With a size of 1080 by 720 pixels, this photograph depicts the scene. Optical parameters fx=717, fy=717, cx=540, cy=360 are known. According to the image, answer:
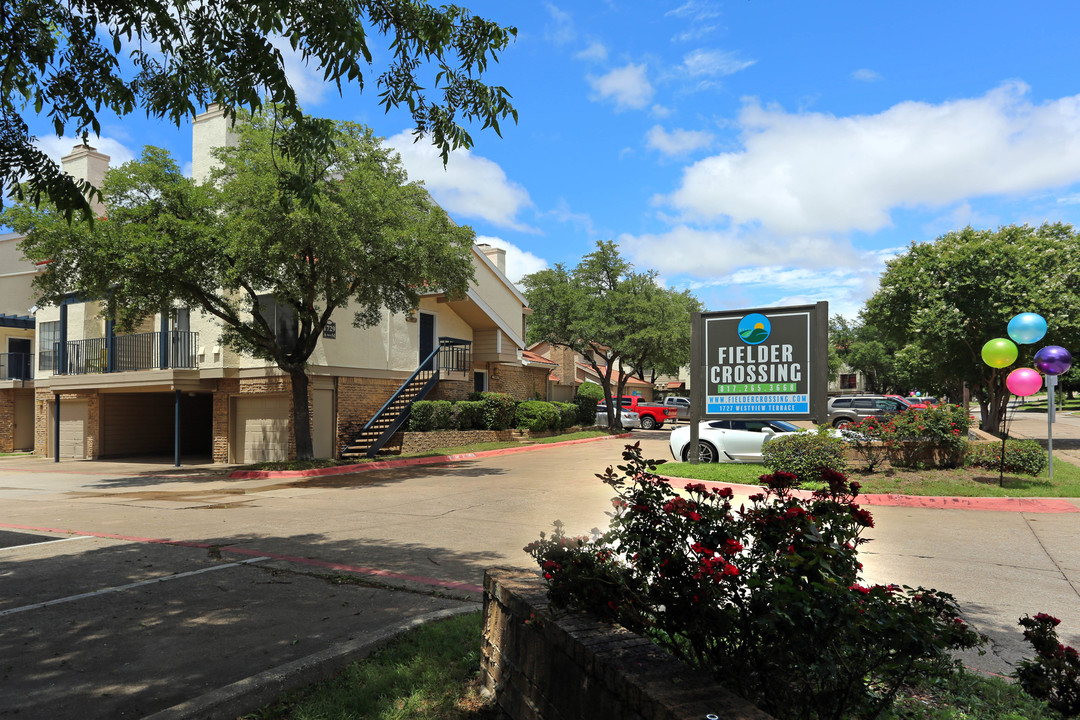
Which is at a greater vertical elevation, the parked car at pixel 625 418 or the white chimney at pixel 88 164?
the white chimney at pixel 88 164

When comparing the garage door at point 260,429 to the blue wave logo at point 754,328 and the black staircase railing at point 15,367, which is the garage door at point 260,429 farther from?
the blue wave logo at point 754,328

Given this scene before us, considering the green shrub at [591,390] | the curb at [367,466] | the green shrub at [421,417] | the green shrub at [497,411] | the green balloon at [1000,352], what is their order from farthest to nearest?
1. the green shrub at [591,390]
2. the green shrub at [497,411]
3. the green shrub at [421,417]
4. the curb at [367,466]
5. the green balloon at [1000,352]

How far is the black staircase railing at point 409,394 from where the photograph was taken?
22984mm

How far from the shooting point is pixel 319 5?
650 centimetres

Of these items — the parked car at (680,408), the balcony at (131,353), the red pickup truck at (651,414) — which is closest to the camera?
the balcony at (131,353)

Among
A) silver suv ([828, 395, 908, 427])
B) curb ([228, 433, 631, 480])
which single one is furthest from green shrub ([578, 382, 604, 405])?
curb ([228, 433, 631, 480])

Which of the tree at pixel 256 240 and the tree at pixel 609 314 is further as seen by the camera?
the tree at pixel 609 314

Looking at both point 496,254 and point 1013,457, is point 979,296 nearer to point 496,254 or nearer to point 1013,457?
point 1013,457

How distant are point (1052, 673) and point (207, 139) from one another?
25.1 meters

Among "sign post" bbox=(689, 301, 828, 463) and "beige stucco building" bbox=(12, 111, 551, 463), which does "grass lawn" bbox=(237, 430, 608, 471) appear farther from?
"sign post" bbox=(689, 301, 828, 463)

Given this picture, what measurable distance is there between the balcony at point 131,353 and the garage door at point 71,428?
5.30 feet

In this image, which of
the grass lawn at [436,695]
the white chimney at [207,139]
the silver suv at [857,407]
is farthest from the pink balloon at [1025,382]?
the white chimney at [207,139]

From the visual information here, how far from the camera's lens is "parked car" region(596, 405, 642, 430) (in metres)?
36.9

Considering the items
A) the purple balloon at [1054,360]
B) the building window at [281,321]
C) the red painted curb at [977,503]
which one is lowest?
the red painted curb at [977,503]
